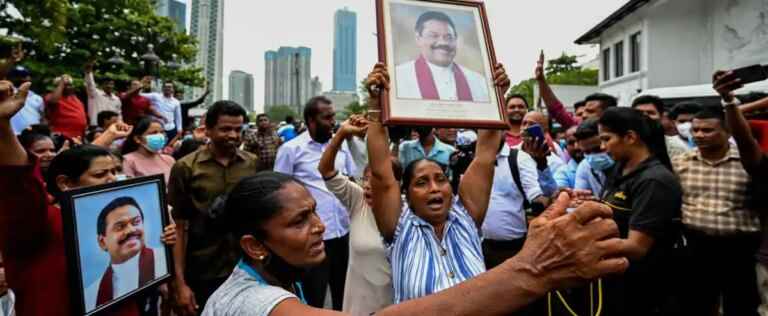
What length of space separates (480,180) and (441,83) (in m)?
0.69

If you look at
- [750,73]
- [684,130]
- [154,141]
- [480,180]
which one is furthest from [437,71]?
[684,130]

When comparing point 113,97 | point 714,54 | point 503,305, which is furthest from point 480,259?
Answer: point 714,54

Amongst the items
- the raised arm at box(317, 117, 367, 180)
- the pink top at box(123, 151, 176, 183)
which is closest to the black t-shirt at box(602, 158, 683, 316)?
the raised arm at box(317, 117, 367, 180)

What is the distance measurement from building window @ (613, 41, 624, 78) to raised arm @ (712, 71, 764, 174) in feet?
81.9

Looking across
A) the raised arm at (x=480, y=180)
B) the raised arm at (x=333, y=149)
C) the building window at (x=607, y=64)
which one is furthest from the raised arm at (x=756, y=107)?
the building window at (x=607, y=64)

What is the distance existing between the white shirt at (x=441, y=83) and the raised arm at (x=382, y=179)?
0.20 meters

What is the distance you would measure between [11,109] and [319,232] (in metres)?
1.38

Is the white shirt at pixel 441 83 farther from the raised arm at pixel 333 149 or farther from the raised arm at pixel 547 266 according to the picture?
Result: the raised arm at pixel 547 266

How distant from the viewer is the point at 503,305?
119cm

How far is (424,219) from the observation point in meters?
2.71

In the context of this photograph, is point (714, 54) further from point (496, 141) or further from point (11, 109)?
point (11, 109)

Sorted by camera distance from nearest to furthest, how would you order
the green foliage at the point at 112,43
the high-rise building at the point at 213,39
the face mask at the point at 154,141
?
the face mask at the point at 154,141
the green foliage at the point at 112,43
the high-rise building at the point at 213,39

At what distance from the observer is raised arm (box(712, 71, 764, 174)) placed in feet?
11.9

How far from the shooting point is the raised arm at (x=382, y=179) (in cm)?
268
